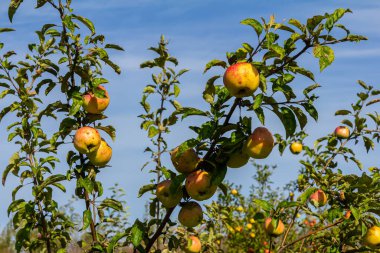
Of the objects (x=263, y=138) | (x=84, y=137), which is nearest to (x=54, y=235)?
(x=84, y=137)

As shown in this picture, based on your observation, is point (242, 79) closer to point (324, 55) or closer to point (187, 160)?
point (324, 55)

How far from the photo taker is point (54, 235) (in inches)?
145

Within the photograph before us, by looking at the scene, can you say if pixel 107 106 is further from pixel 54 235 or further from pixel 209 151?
pixel 54 235

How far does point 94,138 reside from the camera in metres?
3.03

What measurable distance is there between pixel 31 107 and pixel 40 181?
520 mm

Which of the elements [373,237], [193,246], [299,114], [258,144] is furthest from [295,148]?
[258,144]

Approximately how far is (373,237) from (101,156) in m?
2.15

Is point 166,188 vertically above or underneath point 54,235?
above

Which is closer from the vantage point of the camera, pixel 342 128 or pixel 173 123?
pixel 173 123

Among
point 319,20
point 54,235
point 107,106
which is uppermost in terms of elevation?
point 319,20

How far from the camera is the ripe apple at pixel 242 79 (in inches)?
96.6

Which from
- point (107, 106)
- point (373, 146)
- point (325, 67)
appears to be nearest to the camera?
point (325, 67)

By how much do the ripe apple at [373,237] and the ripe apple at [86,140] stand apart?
218 centimetres

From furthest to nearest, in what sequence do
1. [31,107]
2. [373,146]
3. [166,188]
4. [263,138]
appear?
[373,146] → [31,107] → [166,188] → [263,138]
